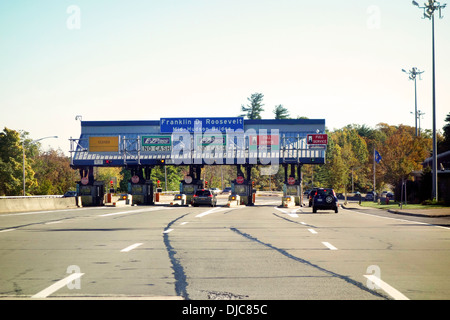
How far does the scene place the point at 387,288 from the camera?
8961 millimetres

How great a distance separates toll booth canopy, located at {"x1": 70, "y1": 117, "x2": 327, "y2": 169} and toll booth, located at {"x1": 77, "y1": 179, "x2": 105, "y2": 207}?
7.72m

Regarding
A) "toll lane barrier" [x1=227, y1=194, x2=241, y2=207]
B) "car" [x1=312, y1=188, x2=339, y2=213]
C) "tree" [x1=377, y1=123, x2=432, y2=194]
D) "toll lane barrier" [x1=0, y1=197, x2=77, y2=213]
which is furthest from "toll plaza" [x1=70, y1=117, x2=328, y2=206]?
"car" [x1=312, y1=188, x2=339, y2=213]

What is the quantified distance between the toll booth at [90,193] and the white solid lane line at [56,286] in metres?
56.5

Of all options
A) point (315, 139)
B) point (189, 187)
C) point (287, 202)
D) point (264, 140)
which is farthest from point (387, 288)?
point (264, 140)

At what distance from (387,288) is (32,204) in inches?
1421

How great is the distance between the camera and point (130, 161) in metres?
75.4

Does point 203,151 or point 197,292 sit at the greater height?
point 203,151

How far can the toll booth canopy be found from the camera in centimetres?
7438

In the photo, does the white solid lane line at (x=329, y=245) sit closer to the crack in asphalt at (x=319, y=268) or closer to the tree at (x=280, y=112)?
the crack in asphalt at (x=319, y=268)

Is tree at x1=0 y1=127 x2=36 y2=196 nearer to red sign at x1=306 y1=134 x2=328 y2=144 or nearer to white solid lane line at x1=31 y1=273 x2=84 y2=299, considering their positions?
red sign at x1=306 y1=134 x2=328 y2=144

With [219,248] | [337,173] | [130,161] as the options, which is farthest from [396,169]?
[219,248]

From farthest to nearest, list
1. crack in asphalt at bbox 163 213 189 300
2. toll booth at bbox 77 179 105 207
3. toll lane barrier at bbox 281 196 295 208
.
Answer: toll booth at bbox 77 179 105 207 → toll lane barrier at bbox 281 196 295 208 → crack in asphalt at bbox 163 213 189 300
